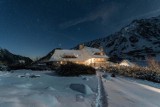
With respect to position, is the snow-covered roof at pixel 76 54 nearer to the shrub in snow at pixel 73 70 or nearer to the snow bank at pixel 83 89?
the shrub in snow at pixel 73 70

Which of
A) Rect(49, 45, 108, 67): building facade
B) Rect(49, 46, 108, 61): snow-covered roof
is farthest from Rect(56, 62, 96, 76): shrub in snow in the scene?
Rect(49, 46, 108, 61): snow-covered roof

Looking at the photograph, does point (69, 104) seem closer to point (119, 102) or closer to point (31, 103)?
point (31, 103)

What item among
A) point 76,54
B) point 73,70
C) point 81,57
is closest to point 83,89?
point 73,70

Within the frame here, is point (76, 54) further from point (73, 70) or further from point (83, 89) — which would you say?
point (83, 89)

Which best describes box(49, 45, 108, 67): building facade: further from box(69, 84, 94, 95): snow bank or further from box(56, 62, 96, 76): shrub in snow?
box(69, 84, 94, 95): snow bank

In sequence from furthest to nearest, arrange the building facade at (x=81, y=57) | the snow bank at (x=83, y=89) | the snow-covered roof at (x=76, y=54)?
the snow-covered roof at (x=76, y=54)
the building facade at (x=81, y=57)
the snow bank at (x=83, y=89)

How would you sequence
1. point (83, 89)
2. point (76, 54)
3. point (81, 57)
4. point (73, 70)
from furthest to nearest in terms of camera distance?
point (76, 54)
point (81, 57)
point (73, 70)
point (83, 89)

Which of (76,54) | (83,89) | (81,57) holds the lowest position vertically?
(83,89)

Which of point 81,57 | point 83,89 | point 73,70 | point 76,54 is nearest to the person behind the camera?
point 83,89

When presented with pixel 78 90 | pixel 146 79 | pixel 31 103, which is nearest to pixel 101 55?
pixel 146 79

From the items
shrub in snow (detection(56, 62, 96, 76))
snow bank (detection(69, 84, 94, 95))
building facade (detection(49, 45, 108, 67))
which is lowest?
snow bank (detection(69, 84, 94, 95))

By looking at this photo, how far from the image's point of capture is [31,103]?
1149 cm

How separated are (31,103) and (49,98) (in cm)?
145

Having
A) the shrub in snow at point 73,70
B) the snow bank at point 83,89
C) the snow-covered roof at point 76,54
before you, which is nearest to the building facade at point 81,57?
Result: the snow-covered roof at point 76,54
